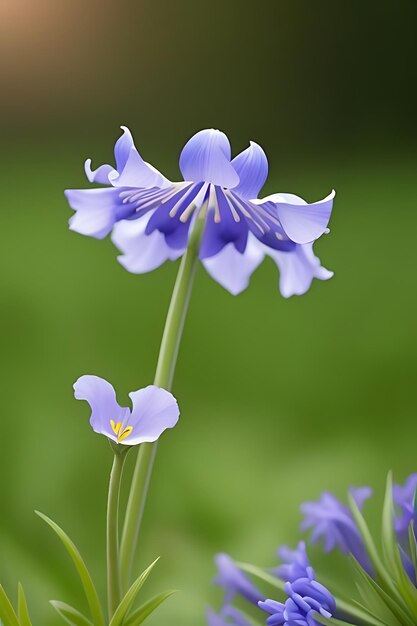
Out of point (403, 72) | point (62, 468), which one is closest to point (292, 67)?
point (403, 72)

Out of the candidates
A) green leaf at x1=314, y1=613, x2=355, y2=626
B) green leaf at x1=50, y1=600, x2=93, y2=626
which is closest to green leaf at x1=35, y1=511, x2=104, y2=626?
green leaf at x1=50, y1=600, x2=93, y2=626

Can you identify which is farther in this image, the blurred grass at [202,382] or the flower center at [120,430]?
the blurred grass at [202,382]

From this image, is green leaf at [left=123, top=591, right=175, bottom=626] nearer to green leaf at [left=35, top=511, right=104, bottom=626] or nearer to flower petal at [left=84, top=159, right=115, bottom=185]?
green leaf at [left=35, top=511, right=104, bottom=626]

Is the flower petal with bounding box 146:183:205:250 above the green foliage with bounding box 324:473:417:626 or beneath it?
above

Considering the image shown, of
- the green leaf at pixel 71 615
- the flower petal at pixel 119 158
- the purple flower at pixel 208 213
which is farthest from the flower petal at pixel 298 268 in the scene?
the green leaf at pixel 71 615

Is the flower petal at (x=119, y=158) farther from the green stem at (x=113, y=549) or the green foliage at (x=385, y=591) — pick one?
the green foliage at (x=385, y=591)

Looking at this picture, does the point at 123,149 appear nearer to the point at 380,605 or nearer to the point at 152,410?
the point at 152,410
